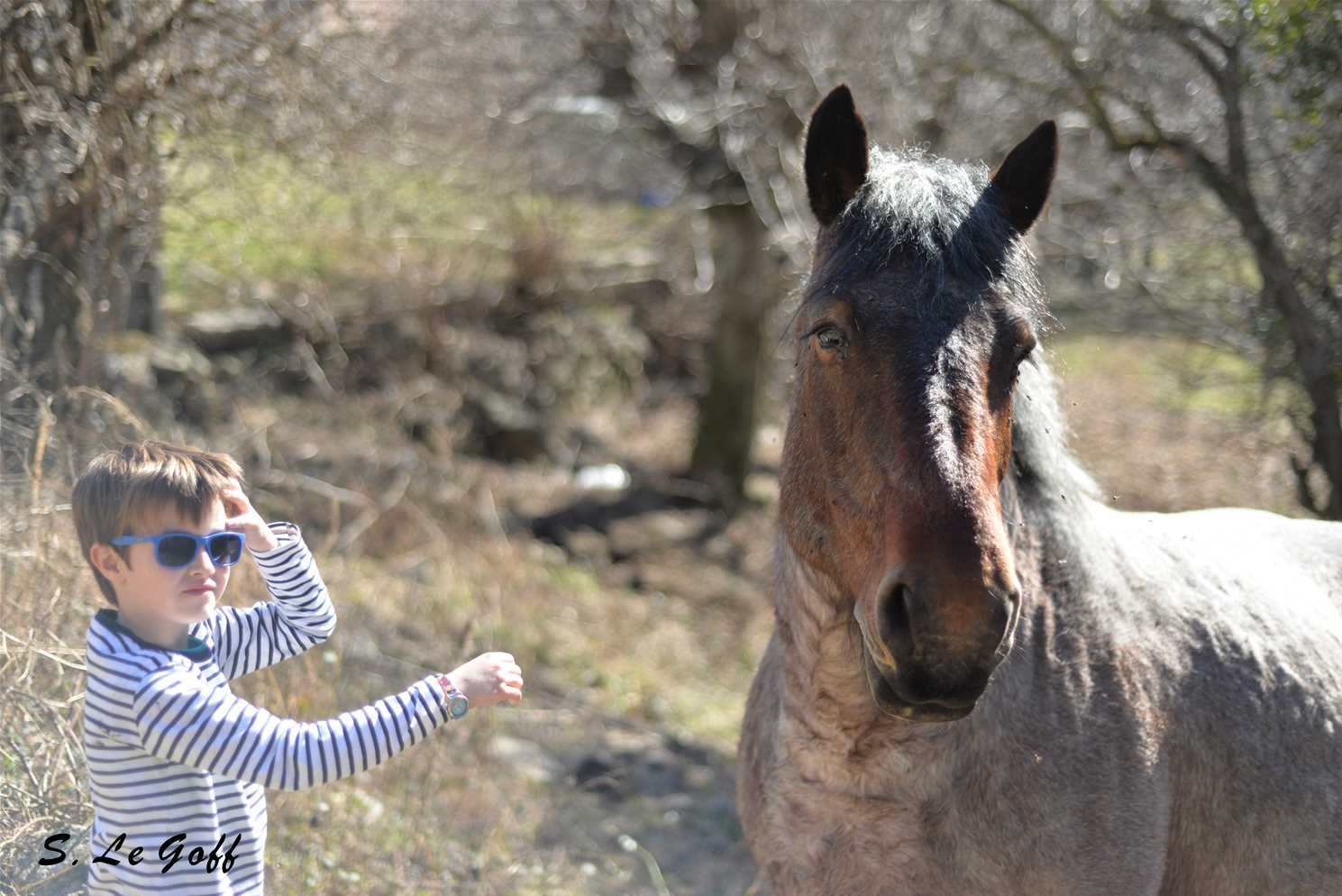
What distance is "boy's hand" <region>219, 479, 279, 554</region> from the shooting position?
7.18 ft

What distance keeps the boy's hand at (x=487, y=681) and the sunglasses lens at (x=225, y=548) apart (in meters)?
0.46

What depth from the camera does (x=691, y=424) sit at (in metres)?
10.8

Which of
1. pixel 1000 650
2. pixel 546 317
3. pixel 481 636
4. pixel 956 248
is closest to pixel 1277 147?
pixel 956 248

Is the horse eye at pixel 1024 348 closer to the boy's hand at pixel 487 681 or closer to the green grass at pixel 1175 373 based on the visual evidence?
the green grass at pixel 1175 373

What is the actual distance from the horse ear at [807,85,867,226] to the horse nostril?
963 millimetres

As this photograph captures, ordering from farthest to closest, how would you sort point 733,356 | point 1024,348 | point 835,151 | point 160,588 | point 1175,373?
1. point 733,356
2. point 1175,373
3. point 835,151
4. point 1024,348
5. point 160,588

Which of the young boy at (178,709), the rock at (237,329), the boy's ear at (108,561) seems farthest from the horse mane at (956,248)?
the rock at (237,329)

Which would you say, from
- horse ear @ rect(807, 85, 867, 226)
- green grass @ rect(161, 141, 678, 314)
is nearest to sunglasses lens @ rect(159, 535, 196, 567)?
horse ear @ rect(807, 85, 867, 226)

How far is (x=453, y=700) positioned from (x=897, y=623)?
796mm

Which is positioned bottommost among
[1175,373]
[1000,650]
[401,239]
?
[1000,650]

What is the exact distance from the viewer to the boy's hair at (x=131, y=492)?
6.70 feet

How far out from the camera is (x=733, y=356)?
9.74 metres

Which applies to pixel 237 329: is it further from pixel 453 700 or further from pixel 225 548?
pixel 453 700

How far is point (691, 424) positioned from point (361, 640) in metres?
5.73
